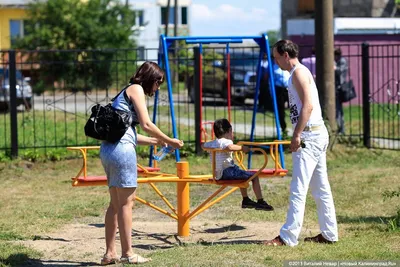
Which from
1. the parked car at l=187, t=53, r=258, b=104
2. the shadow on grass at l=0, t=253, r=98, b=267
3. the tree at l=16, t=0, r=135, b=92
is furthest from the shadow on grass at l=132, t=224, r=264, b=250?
the tree at l=16, t=0, r=135, b=92

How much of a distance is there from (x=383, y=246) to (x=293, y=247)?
78 centimetres

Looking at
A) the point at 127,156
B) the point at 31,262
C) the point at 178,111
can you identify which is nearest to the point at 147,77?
the point at 127,156

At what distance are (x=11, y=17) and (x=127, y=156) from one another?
42.5 metres

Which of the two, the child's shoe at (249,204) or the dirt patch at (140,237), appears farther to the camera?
the child's shoe at (249,204)

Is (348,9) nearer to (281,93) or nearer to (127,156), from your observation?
(281,93)

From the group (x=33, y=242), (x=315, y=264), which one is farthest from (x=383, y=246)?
(x=33, y=242)

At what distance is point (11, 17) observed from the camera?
158 feet

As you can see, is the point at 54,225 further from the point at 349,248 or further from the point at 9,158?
the point at 9,158

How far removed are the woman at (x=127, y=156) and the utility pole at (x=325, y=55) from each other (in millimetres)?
7808

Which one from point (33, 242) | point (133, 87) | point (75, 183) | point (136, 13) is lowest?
point (33, 242)

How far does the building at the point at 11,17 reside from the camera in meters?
47.5

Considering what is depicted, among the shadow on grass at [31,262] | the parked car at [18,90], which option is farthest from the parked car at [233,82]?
the shadow on grass at [31,262]

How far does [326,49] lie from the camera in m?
14.8

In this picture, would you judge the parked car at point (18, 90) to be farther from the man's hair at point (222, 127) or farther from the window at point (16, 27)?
the window at point (16, 27)
